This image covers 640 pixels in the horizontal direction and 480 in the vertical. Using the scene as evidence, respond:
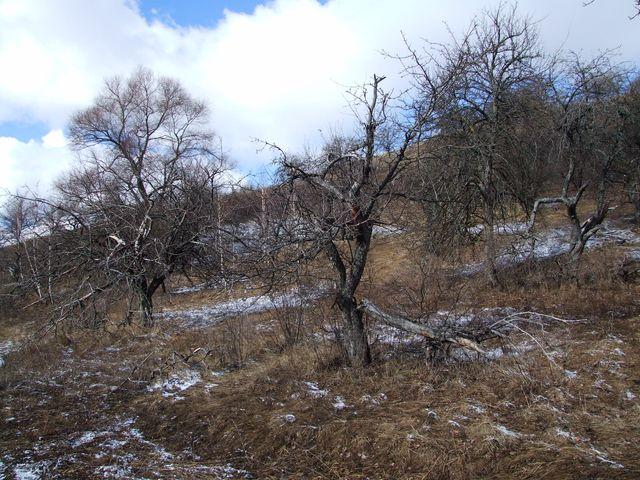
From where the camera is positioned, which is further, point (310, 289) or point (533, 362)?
point (310, 289)

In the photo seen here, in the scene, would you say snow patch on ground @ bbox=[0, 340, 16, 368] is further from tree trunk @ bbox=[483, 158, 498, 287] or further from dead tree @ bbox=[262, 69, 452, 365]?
tree trunk @ bbox=[483, 158, 498, 287]

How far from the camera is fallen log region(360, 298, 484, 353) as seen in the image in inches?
212

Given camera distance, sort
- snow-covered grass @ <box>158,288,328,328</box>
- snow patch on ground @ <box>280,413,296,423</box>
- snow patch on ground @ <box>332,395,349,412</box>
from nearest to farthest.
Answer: snow patch on ground @ <box>280,413,296,423</box> < snow patch on ground @ <box>332,395,349,412</box> < snow-covered grass @ <box>158,288,328,328</box>

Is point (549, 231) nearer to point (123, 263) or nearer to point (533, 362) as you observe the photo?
point (533, 362)

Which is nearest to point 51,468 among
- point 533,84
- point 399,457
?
point 399,457

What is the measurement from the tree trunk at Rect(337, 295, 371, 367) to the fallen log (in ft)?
0.46

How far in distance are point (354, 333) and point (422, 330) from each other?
0.88 m

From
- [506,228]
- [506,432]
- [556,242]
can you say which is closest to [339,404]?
[506,432]

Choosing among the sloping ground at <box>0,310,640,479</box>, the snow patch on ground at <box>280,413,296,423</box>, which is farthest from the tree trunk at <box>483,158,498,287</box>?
the snow patch on ground at <box>280,413,296,423</box>

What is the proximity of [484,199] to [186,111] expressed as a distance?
62.6ft

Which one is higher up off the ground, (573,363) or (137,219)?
(137,219)

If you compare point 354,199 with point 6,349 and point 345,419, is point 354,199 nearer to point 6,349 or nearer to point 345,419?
point 345,419

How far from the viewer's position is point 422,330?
5723 mm

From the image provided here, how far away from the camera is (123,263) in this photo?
830 cm
